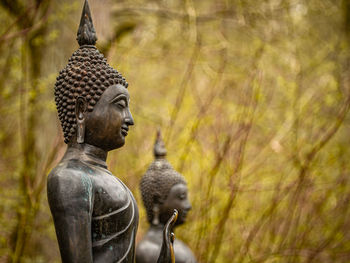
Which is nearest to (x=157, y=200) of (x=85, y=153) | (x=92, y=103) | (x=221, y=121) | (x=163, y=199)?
(x=163, y=199)

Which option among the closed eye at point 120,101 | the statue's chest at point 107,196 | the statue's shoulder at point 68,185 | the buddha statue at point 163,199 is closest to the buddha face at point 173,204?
the buddha statue at point 163,199

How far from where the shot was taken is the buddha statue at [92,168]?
93.4 inches

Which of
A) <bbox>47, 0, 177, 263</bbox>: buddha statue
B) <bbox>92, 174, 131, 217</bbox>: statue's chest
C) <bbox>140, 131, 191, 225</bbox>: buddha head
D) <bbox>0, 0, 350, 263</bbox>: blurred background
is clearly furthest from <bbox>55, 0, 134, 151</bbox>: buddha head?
<bbox>0, 0, 350, 263</bbox>: blurred background

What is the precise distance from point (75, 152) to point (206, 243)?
3.54 metres

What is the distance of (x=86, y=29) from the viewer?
8.91 ft

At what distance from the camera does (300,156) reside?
21.9 feet

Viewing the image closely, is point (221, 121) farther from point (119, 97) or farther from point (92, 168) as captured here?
point (92, 168)

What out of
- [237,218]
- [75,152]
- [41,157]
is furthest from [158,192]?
[237,218]

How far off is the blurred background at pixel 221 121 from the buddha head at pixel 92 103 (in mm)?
2160

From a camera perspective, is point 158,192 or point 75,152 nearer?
point 75,152

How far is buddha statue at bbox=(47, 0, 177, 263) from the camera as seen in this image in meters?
2.37

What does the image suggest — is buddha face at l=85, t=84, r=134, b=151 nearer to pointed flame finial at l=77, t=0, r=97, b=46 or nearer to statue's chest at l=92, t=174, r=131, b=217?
statue's chest at l=92, t=174, r=131, b=217

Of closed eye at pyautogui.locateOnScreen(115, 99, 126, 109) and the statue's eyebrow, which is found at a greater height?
the statue's eyebrow

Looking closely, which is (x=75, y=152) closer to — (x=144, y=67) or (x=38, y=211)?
(x=38, y=211)
